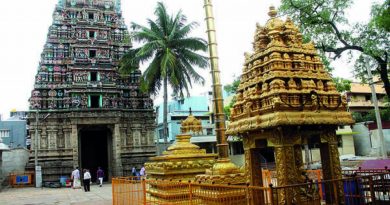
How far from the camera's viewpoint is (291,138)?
20.6 feet

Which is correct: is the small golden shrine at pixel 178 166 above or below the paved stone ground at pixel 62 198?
above

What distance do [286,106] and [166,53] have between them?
1879cm

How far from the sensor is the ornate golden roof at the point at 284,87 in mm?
6242

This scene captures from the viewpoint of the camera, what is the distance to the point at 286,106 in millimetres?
6195

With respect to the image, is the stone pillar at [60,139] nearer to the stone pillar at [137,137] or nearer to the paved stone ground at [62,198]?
the stone pillar at [137,137]

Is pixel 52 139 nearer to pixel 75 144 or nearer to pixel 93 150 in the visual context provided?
pixel 75 144

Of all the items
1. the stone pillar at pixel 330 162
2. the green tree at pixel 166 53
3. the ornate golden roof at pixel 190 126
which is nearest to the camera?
the stone pillar at pixel 330 162

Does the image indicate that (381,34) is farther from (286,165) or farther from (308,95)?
(286,165)

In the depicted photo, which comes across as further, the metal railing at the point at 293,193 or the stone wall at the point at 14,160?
the stone wall at the point at 14,160

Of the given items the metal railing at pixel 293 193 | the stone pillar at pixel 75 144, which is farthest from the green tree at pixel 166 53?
the metal railing at pixel 293 193

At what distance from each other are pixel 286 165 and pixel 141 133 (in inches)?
935

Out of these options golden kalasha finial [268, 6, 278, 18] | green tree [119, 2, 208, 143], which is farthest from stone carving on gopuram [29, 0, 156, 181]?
golden kalasha finial [268, 6, 278, 18]

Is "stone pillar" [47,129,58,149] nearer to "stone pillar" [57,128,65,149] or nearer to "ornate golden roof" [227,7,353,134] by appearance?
"stone pillar" [57,128,65,149]

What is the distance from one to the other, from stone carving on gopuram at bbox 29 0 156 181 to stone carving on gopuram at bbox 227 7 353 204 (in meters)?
21.7
